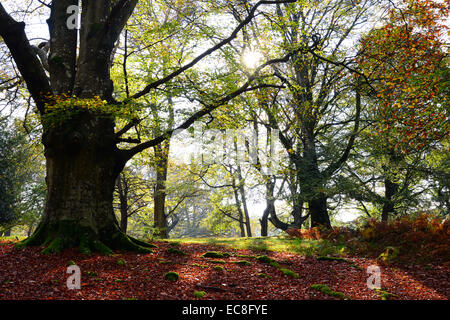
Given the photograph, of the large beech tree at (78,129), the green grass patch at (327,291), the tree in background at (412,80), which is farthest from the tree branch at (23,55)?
the tree in background at (412,80)

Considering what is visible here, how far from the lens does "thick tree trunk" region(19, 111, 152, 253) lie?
6.61 metres

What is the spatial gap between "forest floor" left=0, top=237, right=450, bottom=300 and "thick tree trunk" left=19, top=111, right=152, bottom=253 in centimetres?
40

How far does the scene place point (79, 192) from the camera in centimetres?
679

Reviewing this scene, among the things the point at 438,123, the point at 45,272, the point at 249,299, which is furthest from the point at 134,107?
the point at 438,123

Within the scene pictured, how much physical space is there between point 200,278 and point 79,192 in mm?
3630

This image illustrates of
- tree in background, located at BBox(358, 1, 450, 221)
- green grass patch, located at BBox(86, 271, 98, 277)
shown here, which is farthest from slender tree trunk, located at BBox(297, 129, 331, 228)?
green grass patch, located at BBox(86, 271, 98, 277)

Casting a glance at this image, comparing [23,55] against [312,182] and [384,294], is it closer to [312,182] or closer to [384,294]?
[384,294]

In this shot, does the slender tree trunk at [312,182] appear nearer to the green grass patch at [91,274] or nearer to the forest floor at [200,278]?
the forest floor at [200,278]

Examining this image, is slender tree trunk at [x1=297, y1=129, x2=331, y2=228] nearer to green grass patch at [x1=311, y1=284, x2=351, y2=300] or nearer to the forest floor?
the forest floor

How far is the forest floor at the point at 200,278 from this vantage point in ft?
14.8

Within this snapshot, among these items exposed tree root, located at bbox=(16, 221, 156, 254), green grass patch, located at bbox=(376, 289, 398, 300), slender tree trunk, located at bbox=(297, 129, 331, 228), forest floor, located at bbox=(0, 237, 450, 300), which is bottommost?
green grass patch, located at bbox=(376, 289, 398, 300)

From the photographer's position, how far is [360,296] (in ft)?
16.6

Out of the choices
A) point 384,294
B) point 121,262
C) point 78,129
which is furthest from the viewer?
point 78,129

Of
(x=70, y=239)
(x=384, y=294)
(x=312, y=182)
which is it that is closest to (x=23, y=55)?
(x=70, y=239)
